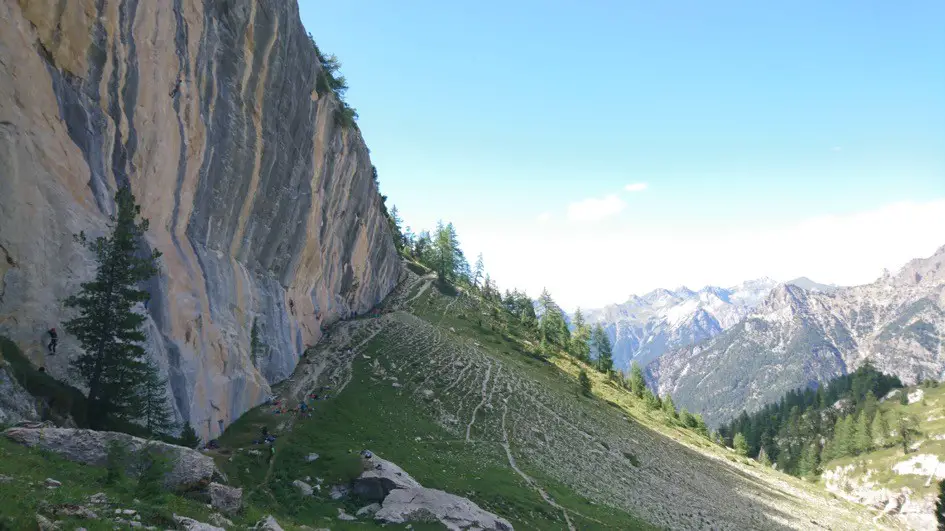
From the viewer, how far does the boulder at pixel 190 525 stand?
12789 millimetres

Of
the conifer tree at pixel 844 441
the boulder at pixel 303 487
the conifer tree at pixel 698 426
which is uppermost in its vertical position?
the boulder at pixel 303 487

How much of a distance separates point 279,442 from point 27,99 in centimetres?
2529

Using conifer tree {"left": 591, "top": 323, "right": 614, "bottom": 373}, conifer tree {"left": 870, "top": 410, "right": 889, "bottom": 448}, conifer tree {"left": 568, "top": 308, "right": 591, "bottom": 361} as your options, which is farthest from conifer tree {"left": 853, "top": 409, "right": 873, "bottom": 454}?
conifer tree {"left": 568, "top": 308, "right": 591, "bottom": 361}

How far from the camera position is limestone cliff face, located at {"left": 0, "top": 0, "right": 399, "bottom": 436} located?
24797 mm

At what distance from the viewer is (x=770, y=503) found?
6028cm

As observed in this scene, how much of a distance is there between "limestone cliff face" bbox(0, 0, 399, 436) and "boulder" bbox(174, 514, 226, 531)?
1677cm

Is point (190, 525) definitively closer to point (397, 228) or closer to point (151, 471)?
point (151, 471)

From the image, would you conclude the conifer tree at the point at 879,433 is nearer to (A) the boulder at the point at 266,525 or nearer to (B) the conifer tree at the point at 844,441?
(B) the conifer tree at the point at 844,441

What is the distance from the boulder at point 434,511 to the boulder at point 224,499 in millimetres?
8929

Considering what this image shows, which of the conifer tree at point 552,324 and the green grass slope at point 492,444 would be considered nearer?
the green grass slope at point 492,444

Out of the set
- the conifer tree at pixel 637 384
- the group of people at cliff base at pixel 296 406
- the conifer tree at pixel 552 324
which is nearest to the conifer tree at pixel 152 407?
the group of people at cliff base at pixel 296 406

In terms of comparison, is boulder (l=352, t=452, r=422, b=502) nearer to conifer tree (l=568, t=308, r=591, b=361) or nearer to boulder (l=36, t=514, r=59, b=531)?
boulder (l=36, t=514, r=59, b=531)

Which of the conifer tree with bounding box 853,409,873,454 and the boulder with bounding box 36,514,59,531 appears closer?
the boulder with bounding box 36,514,59,531

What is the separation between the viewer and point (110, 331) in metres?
24.9
